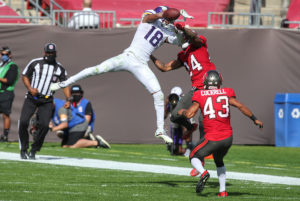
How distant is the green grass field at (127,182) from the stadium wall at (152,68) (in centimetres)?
330

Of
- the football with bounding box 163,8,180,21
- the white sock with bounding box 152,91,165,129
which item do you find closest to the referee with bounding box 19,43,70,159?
the white sock with bounding box 152,91,165,129

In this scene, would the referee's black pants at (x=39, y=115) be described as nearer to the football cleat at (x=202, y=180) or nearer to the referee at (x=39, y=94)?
the referee at (x=39, y=94)

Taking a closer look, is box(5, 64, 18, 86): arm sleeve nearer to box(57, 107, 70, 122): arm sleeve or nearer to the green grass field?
box(57, 107, 70, 122): arm sleeve

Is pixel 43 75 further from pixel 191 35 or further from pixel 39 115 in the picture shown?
pixel 191 35

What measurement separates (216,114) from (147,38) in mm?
1870

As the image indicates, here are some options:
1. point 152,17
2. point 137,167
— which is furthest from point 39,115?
point 152,17

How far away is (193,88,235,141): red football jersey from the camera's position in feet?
28.0

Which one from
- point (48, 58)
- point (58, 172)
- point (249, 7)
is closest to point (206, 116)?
point (58, 172)

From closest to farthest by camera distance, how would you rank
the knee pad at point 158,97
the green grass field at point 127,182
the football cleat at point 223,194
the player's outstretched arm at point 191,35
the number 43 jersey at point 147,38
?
the green grass field at point 127,182, the football cleat at point 223,194, the player's outstretched arm at point 191,35, the number 43 jersey at point 147,38, the knee pad at point 158,97

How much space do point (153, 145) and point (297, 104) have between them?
141 inches

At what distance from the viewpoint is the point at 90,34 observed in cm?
1806

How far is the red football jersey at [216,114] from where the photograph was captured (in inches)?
336

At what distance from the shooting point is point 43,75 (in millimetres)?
12594

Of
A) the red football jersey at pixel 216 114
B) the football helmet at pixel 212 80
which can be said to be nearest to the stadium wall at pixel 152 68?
the football helmet at pixel 212 80
